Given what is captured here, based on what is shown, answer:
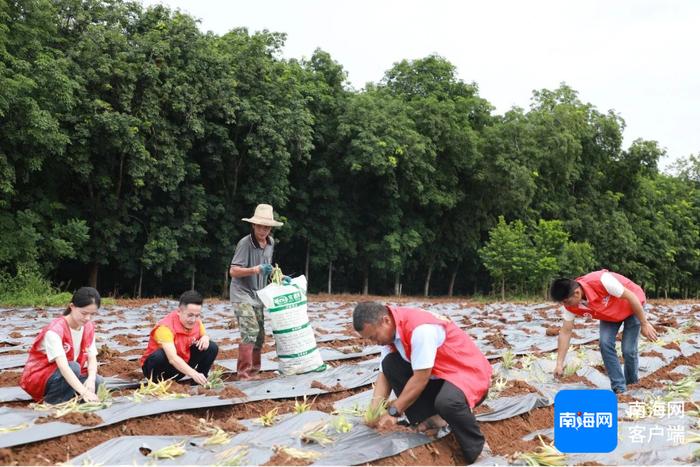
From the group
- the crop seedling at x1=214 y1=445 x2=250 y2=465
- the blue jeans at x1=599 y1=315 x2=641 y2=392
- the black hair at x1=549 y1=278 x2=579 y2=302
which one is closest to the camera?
the crop seedling at x1=214 y1=445 x2=250 y2=465

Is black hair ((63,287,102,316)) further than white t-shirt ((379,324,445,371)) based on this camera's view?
Yes

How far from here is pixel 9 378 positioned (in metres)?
5.78

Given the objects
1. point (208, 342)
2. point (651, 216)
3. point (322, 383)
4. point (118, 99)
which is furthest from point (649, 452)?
point (651, 216)

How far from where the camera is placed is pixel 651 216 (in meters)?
36.0

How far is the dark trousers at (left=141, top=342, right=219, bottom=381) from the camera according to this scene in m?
5.23

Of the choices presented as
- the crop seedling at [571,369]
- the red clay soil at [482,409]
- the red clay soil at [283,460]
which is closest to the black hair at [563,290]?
the red clay soil at [482,409]

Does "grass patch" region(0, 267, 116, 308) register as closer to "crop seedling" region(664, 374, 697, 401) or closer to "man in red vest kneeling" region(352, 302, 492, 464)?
"man in red vest kneeling" region(352, 302, 492, 464)

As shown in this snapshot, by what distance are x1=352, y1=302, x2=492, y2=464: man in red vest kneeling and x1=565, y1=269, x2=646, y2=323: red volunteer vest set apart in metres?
1.52

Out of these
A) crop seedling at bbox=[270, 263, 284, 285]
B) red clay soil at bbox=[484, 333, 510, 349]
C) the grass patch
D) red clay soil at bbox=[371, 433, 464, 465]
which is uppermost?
crop seedling at bbox=[270, 263, 284, 285]

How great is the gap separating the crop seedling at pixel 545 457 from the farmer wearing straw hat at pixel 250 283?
2669mm

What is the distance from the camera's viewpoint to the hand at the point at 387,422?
3.91m

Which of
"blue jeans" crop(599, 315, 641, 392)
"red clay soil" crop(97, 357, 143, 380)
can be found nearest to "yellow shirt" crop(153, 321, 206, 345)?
"red clay soil" crop(97, 357, 143, 380)

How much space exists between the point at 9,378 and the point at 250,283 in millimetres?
2257

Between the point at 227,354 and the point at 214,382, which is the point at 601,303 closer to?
the point at 214,382
